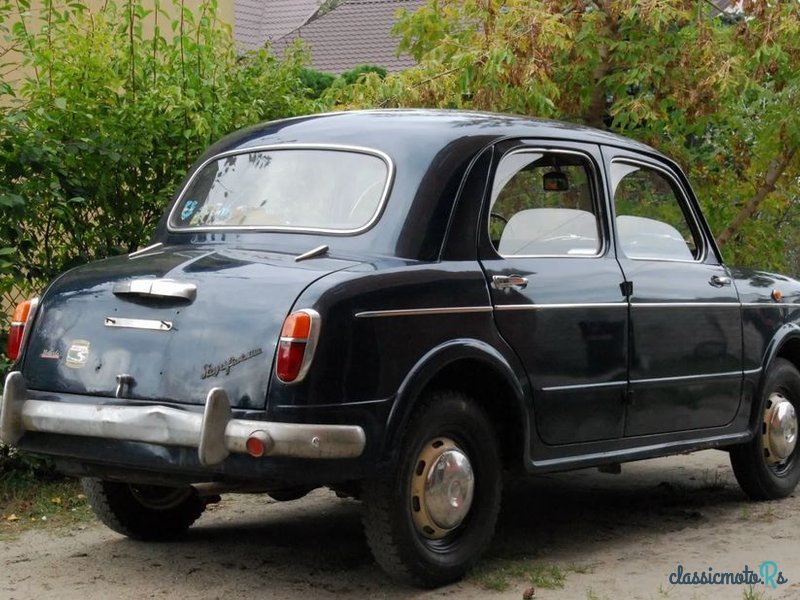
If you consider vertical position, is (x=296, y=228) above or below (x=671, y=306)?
above

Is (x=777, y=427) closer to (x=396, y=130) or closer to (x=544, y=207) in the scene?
(x=544, y=207)

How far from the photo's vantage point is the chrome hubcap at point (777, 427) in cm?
829

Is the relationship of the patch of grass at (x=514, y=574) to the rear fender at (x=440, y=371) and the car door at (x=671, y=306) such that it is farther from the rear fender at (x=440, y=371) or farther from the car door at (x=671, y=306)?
the car door at (x=671, y=306)

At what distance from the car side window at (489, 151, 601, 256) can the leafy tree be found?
3225 mm

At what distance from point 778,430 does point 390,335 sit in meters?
3.53

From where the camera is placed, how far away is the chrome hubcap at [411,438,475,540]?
19.2 feet

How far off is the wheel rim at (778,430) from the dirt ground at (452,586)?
0.25 meters

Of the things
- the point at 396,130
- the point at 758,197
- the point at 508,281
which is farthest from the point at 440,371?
the point at 758,197

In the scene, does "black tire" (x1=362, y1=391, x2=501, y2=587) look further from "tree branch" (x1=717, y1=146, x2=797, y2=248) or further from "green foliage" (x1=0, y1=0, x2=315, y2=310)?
"tree branch" (x1=717, y1=146, x2=797, y2=248)

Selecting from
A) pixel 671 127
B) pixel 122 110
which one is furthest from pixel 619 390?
pixel 671 127

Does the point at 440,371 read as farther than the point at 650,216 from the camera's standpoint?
No

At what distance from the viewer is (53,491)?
7996 mm

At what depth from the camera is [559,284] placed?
658 centimetres

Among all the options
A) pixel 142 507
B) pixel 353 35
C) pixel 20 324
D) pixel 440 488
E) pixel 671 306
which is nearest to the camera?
pixel 440 488
